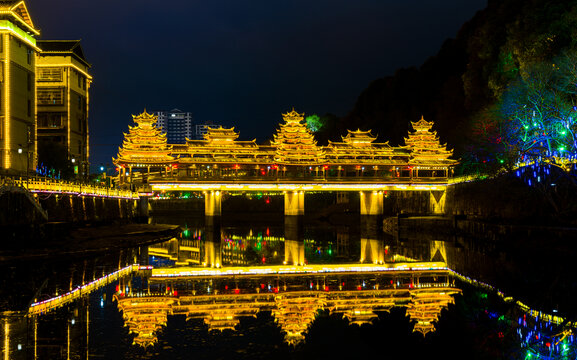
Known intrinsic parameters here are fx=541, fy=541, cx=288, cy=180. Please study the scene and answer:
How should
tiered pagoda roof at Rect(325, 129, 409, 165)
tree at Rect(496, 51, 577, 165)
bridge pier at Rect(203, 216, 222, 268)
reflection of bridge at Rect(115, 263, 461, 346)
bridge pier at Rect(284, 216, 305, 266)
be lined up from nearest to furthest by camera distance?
reflection of bridge at Rect(115, 263, 461, 346)
bridge pier at Rect(203, 216, 222, 268)
bridge pier at Rect(284, 216, 305, 266)
tree at Rect(496, 51, 577, 165)
tiered pagoda roof at Rect(325, 129, 409, 165)

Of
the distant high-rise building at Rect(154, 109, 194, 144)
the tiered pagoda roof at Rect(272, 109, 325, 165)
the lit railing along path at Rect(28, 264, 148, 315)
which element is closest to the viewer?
the lit railing along path at Rect(28, 264, 148, 315)

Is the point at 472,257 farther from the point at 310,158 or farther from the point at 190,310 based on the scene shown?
the point at 310,158

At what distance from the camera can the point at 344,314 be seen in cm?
1722

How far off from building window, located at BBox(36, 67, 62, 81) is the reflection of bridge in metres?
42.1

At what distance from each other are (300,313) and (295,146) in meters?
36.1

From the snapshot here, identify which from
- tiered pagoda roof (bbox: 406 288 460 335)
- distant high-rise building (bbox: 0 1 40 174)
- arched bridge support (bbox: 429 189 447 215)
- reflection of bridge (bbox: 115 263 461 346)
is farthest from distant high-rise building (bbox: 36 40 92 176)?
tiered pagoda roof (bbox: 406 288 460 335)

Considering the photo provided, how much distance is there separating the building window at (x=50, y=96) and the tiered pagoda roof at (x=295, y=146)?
26.6m

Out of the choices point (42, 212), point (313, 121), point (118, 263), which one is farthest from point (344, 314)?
point (313, 121)

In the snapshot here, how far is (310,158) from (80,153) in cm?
3070

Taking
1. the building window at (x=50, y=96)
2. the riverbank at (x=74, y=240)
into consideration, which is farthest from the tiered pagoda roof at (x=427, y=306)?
the building window at (x=50, y=96)

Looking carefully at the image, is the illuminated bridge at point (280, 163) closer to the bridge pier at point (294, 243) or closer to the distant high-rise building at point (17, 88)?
the bridge pier at point (294, 243)

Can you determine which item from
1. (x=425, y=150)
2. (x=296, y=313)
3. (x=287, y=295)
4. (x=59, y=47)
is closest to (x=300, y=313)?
(x=296, y=313)

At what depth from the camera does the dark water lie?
1330 centimetres

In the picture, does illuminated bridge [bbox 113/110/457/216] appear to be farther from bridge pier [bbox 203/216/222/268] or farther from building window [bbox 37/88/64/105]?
building window [bbox 37/88/64/105]
